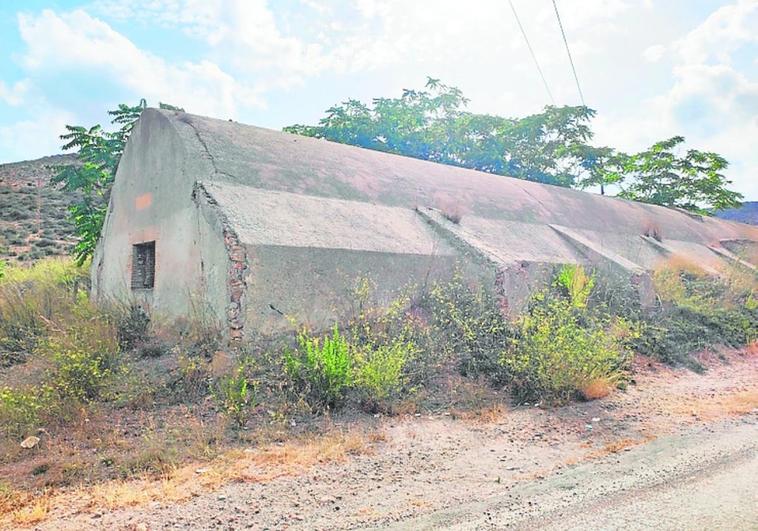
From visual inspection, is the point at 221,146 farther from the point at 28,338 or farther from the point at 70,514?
the point at 70,514

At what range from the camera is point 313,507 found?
3824 mm

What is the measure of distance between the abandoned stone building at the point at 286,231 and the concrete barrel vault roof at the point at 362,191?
3 cm

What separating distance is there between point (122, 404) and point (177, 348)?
4.21 feet

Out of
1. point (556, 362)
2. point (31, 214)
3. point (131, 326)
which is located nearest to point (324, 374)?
point (556, 362)

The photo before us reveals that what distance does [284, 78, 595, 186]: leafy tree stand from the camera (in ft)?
72.9

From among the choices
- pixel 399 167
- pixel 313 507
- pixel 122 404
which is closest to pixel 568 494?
pixel 313 507

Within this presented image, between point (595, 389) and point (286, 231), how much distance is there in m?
4.53

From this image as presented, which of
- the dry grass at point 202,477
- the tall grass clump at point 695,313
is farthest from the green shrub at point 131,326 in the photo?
the tall grass clump at point 695,313

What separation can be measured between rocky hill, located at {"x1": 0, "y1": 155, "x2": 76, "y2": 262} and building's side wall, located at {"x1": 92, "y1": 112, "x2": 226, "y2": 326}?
1319 centimetres

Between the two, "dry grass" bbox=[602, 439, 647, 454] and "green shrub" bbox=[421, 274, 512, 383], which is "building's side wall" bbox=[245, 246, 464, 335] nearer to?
"green shrub" bbox=[421, 274, 512, 383]

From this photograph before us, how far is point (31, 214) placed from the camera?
26375 mm

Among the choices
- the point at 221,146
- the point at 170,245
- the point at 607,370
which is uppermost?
the point at 221,146

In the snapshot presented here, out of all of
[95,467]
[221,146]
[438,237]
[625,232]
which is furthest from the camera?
[625,232]

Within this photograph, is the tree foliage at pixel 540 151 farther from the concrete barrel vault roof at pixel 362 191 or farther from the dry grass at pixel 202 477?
the dry grass at pixel 202 477
